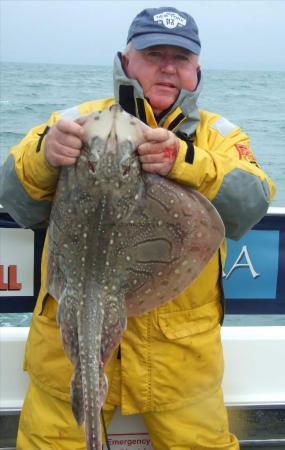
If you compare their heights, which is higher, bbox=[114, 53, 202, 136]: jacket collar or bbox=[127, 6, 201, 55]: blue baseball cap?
bbox=[127, 6, 201, 55]: blue baseball cap

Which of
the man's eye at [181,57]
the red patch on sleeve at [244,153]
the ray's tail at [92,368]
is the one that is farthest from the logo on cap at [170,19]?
the ray's tail at [92,368]

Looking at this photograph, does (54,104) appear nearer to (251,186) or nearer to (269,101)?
(269,101)

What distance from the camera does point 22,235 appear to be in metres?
3.31

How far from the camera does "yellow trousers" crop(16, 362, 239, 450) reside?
2.56 meters

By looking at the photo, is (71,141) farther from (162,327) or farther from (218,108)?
(218,108)

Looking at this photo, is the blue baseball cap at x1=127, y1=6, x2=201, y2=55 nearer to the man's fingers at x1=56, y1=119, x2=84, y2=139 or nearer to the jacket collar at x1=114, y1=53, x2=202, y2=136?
the jacket collar at x1=114, y1=53, x2=202, y2=136

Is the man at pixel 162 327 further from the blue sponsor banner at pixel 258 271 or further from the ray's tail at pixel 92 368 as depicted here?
the blue sponsor banner at pixel 258 271

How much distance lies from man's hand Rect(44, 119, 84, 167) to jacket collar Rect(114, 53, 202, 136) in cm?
53

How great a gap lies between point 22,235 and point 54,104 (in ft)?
32.0

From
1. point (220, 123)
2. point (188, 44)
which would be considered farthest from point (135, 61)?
point (220, 123)

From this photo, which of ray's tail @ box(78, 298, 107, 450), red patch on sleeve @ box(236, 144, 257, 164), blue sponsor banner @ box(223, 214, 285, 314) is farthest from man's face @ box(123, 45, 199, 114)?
blue sponsor banner @ box(223, 214, 285, 314)

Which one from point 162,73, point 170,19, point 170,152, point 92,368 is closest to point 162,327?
point 92,368

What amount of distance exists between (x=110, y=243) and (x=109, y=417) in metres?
0.99

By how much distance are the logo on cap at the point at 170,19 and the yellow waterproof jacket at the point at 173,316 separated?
0.37 metres
